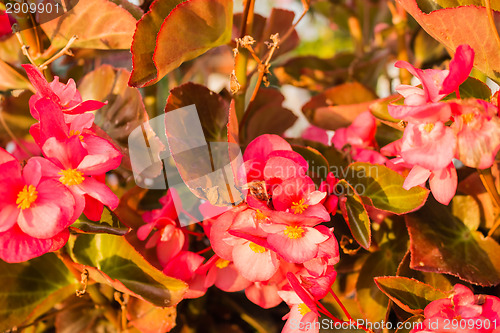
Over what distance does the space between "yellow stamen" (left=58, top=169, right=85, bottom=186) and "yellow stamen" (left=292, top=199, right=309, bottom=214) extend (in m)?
0.16

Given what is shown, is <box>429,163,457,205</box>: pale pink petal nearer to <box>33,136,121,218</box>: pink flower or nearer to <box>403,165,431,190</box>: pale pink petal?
<box>403,165,431,190</box>: pale pink petal

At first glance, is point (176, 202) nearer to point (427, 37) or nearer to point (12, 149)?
point (12, 149)

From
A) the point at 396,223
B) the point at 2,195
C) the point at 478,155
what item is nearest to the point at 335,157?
the point at 396,223

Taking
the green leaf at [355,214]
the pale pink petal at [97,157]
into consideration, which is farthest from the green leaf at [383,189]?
the pale pink petal at [97,157]

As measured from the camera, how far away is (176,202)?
47cm

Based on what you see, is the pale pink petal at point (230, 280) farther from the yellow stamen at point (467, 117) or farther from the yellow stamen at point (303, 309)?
the yellow stamen at point (467, 117)

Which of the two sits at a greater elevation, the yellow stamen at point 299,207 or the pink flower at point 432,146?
the pink flower at point 432,146

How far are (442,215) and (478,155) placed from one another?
0.19 m

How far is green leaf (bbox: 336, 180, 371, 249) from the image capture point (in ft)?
1.31

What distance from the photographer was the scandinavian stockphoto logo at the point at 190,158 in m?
0.41

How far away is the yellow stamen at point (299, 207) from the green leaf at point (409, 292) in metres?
0.09

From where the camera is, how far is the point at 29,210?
344 mm
